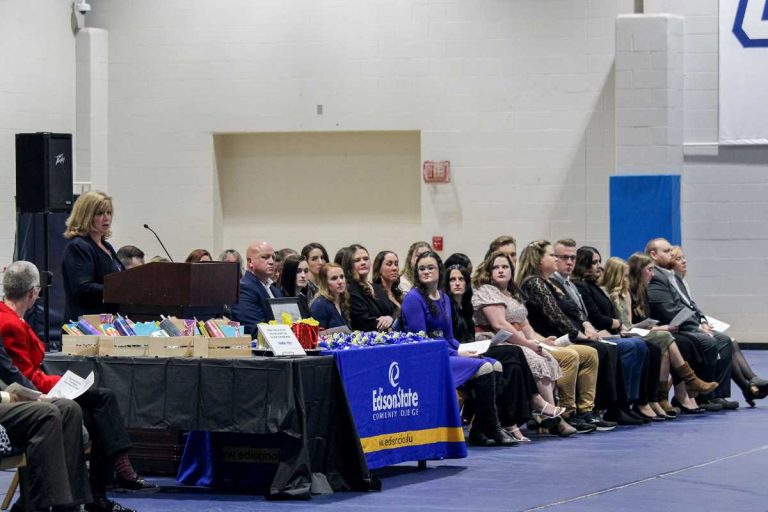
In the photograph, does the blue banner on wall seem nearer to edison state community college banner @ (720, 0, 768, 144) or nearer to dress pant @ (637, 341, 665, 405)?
edison state community college banner @ (720, 0, 768, 144)

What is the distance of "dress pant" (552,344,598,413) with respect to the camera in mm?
7664

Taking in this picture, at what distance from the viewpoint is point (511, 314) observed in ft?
24.9

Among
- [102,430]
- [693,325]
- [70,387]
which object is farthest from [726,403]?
[70,387]

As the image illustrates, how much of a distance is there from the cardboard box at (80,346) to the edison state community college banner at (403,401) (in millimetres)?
1068

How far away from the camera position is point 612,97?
12.2 meters

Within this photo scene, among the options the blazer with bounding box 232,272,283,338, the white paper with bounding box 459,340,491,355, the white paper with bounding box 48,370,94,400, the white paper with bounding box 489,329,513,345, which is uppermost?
the blazer with bounding box 232,272,283,338

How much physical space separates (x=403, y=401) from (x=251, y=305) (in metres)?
1.11

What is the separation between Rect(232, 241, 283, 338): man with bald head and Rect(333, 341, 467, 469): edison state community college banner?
0.88m

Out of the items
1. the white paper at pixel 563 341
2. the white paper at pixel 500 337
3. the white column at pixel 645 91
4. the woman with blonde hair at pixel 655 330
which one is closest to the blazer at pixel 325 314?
the white paper at pixel 500 337

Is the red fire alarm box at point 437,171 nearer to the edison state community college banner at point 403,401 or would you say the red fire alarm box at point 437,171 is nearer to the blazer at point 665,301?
the blazer at point 665,301

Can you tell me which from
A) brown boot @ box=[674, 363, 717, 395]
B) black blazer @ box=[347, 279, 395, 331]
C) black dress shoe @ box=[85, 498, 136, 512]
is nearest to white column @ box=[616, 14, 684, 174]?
brown boot @ box=[674, 363, 717, 395]

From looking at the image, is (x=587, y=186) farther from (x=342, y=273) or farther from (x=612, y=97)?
(x=342, y=273)

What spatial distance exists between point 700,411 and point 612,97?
4.28m

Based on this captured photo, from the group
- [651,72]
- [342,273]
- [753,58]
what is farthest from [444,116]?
[342,273]
